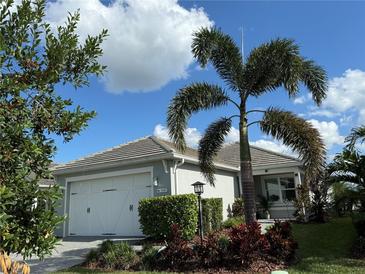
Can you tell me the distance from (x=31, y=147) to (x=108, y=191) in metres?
13.4

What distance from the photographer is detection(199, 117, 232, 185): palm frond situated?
12906 millimetres

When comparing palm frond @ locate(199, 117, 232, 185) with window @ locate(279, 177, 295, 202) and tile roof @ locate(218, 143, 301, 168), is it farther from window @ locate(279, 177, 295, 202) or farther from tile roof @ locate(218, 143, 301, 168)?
window @ locate(279, 177, 295, 202)

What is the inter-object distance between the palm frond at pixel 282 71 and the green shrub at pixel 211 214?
16.3ft

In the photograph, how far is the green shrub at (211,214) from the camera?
13912 millimetres

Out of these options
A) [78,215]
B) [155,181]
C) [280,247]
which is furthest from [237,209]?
[280,247]

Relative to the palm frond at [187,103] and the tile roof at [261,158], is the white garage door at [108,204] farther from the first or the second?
the tile roof at [261,158]

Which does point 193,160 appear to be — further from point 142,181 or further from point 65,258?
point 65,258

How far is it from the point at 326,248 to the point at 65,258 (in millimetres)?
8705

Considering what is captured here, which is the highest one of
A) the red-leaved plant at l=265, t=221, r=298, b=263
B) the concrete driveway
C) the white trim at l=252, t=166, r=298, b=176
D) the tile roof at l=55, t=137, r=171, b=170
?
the tile roof at l=55, t=137, r=171, b=170

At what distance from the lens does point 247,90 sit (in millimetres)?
12164

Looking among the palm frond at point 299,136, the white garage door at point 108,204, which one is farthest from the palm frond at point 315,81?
the white garage door at point 108,204

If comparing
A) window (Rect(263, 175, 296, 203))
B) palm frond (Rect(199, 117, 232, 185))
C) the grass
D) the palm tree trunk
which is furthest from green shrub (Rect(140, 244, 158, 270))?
window (Rect(263, 175, 296, 203))

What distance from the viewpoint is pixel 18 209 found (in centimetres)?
356

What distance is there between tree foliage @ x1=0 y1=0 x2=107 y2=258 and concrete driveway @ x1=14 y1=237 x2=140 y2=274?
5.33m
